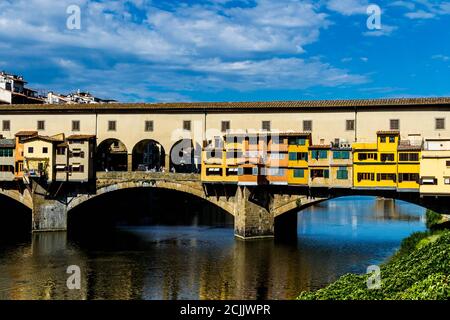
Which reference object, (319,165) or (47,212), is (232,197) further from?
(47,212)

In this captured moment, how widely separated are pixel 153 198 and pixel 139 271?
1731 inches

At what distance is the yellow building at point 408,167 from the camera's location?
144 ft

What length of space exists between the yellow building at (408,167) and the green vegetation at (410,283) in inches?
670

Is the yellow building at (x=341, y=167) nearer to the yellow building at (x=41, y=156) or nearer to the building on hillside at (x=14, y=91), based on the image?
the yellow building at (x=41, y=156)

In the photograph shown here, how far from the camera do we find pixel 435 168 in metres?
43.3

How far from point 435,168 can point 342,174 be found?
24.3 feet

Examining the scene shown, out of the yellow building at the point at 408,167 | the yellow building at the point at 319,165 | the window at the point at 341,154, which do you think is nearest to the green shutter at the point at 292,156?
the yellow building at the point at 319,165

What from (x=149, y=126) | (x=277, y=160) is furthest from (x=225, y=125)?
(x=149, y=126)

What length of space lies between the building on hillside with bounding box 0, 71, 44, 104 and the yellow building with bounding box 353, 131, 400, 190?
51.4m

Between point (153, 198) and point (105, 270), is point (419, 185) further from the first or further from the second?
point (153, 198)

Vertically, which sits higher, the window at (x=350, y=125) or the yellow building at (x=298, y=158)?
the window at (x=350, y=125)

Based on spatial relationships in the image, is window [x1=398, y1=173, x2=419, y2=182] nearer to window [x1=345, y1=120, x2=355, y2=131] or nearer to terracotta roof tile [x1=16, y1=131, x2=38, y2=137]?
window [x1=345, y1=120, x2=355, y2=131]
